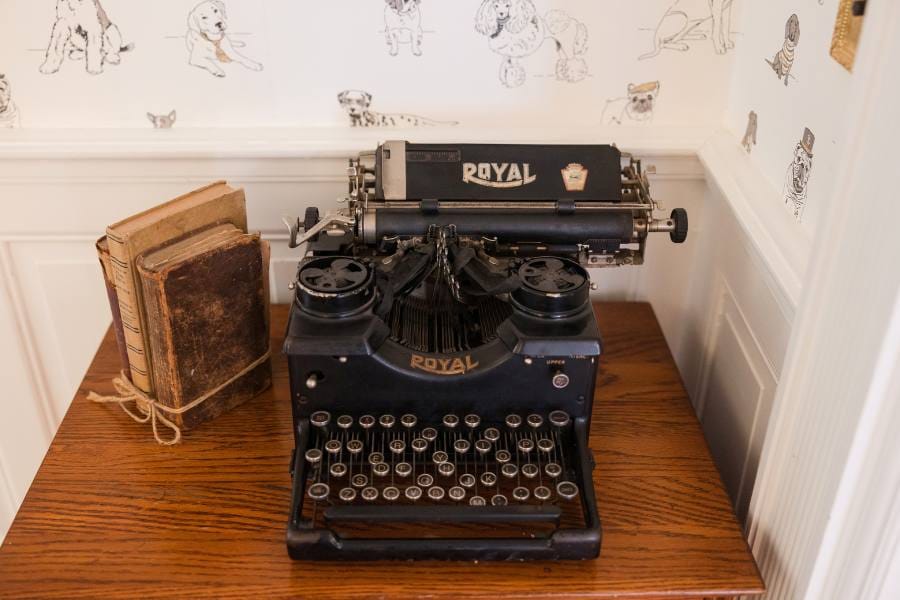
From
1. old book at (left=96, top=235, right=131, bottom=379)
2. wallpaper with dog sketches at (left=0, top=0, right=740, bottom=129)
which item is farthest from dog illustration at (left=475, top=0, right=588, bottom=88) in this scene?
old book at (left=96, top=235, right=131, bottom=379)

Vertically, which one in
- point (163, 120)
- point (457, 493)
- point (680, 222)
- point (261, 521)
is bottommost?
point (261, 521)

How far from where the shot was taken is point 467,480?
1.39 m

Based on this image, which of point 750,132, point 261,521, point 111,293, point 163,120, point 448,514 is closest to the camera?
point 448,514

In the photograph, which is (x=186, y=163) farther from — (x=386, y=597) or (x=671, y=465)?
(x=671, y=465)

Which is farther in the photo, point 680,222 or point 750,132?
point 750,132

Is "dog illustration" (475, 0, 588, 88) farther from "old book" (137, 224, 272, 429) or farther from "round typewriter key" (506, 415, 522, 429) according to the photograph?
"round typewriter key" (506, 415, 522, 429)

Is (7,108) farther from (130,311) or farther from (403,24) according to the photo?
(403,24)

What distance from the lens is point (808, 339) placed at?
3.91 ft

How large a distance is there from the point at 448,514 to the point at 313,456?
23 cm

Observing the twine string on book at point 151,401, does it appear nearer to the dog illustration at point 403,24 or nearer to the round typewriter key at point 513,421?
the round typewriter key at point 513,421

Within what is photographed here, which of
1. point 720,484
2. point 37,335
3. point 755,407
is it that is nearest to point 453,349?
point 720,484

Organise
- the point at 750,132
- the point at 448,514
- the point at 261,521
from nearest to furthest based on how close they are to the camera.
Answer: the point at 448,514 < the point at 261,521 < the point at 750,132

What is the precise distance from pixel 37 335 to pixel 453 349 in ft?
4.04

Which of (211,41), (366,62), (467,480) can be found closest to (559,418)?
(467,480)
